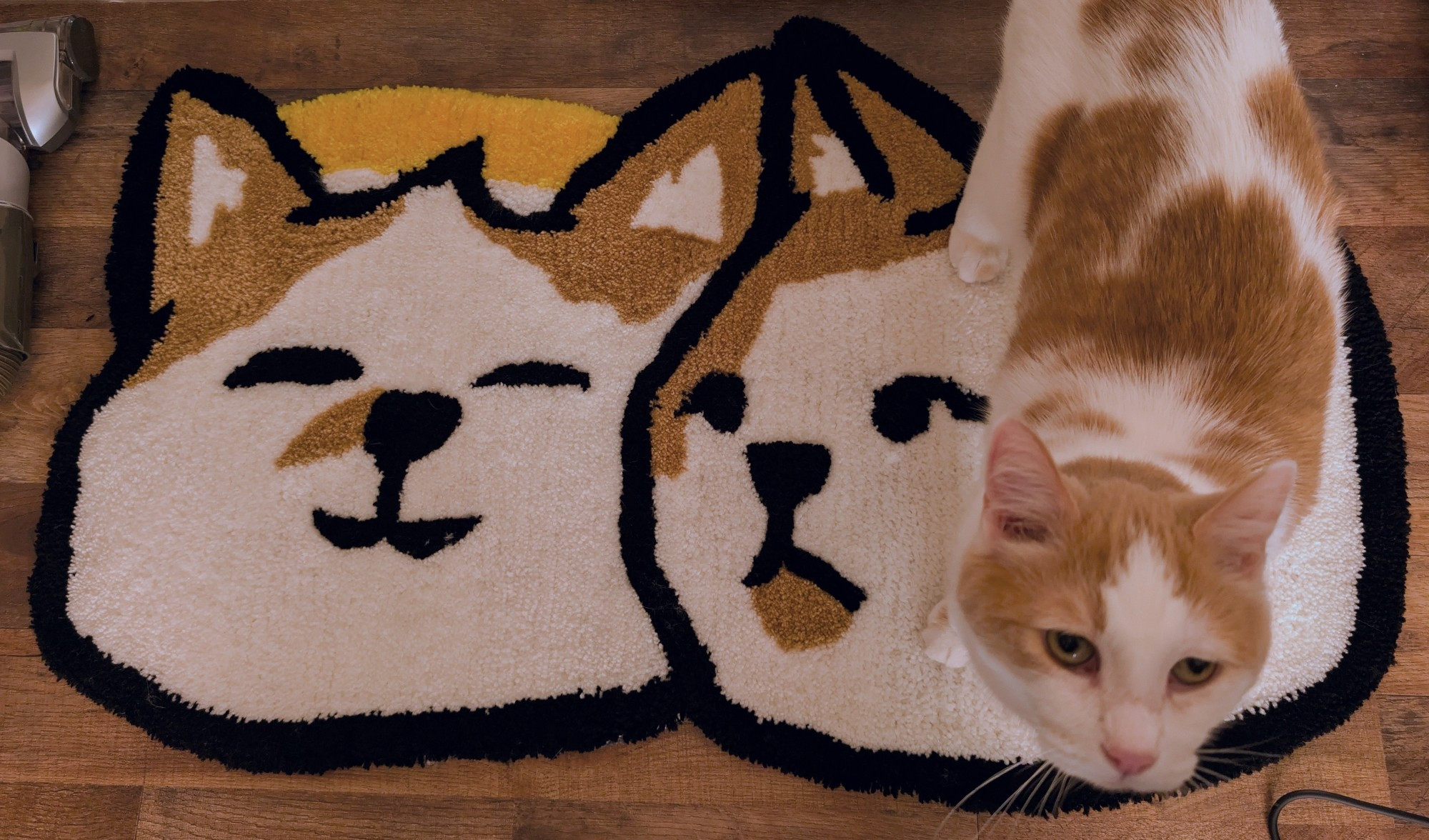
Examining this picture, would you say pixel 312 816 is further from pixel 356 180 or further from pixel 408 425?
pixel 356 180

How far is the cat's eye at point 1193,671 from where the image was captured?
2.32ft

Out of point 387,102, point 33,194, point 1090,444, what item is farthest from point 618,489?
point 33,194

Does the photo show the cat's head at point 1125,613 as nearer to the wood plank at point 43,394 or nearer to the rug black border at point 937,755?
the rug black border at point 937,755

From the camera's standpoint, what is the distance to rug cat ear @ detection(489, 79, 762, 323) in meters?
1.29

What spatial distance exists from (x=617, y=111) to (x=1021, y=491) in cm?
100

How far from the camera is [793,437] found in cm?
122

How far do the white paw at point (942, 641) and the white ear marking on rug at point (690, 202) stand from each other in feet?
2.15

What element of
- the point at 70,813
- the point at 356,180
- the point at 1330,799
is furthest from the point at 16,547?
the point at 1330,799

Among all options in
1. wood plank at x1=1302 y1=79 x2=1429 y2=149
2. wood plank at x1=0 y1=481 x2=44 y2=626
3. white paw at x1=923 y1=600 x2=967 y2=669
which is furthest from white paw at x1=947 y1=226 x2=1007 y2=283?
wood plank at x1=0 y1=481 x2=44 y2=626

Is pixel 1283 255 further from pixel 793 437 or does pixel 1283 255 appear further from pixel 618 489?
pixel 618 489

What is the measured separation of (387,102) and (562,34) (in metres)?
0.32

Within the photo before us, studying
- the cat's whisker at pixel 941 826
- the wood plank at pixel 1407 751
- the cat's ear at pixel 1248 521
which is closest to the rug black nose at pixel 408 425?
the cat's whisker at pixel 941 826

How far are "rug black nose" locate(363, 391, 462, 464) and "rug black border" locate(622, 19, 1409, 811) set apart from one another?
282 mm

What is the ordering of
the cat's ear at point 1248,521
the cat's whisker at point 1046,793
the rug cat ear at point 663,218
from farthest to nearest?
1. the rug cat ear at point 663,218
2. the cat's whisker at point 1046,793
3. the cat's ear at point 1248,521
